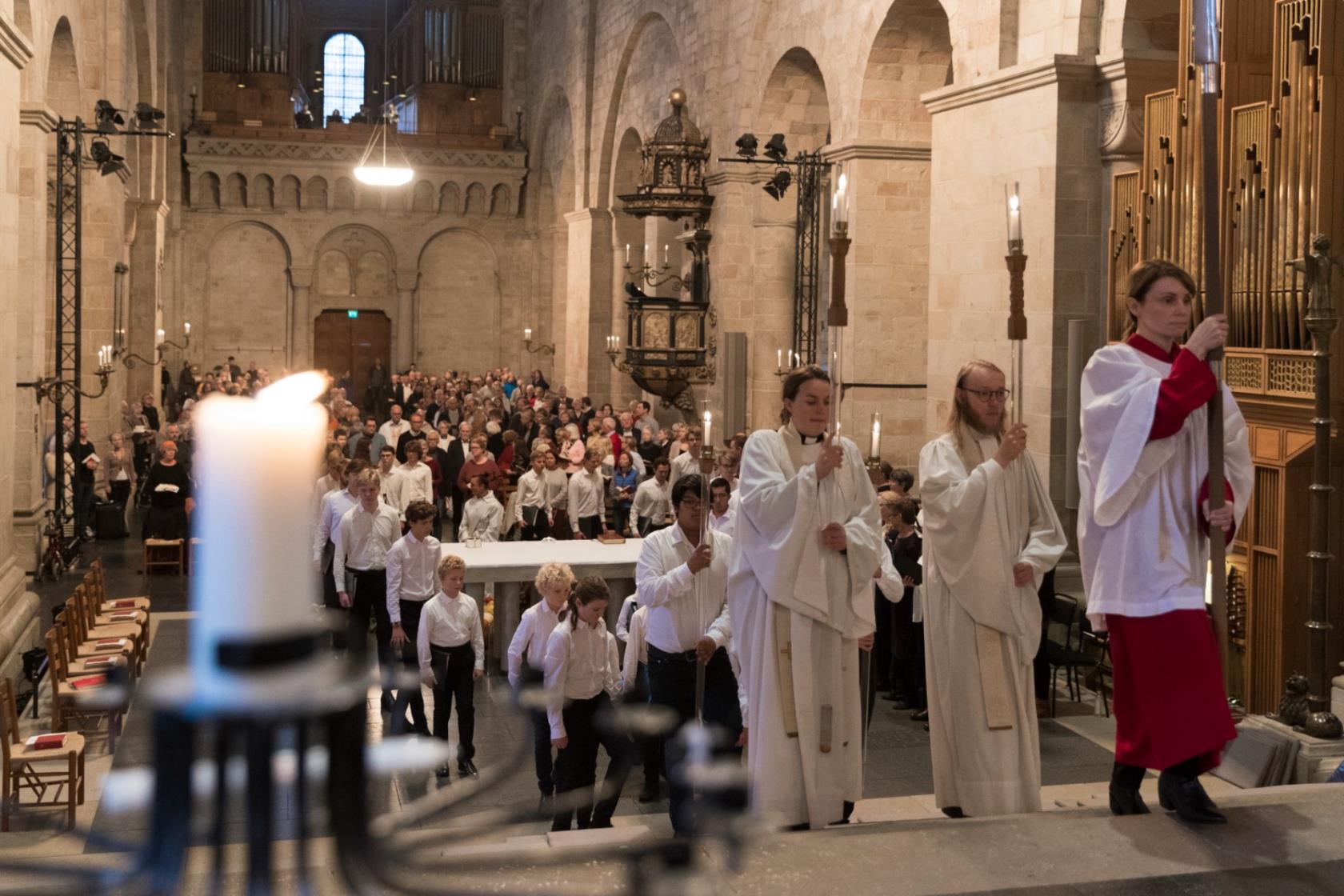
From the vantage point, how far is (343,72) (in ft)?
134

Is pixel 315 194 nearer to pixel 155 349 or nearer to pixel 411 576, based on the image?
pixel 155 349

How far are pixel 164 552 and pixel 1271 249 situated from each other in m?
10.3

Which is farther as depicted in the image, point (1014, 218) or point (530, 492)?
point (530, 492)

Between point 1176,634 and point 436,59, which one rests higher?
point 436,59

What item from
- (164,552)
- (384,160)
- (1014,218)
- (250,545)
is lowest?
(164,552)

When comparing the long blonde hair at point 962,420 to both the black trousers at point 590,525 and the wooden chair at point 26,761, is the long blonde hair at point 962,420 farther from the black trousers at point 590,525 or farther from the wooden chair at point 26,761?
the black trousers at point 590,525

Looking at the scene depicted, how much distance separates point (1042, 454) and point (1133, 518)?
6.22m

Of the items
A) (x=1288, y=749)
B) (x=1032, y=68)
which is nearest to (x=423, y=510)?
(x=1288, y=749)

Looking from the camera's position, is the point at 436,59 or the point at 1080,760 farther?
the point at 436,59

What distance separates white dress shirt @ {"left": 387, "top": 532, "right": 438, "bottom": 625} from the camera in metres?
8.43

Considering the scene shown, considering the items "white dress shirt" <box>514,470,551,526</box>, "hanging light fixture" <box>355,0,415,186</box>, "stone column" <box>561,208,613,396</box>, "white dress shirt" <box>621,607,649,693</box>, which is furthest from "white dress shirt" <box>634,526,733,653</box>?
"stone column" <box>561,208,613,396</box>

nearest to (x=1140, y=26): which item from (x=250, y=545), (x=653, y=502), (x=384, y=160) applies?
(x=653, y=502)

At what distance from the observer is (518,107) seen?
102 feet

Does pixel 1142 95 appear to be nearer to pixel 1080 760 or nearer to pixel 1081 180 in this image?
pixel 1081 180
